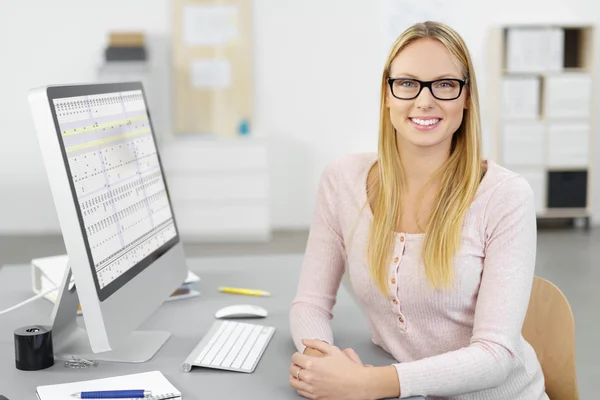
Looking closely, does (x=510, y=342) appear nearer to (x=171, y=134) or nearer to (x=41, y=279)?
(x=41, y=279)

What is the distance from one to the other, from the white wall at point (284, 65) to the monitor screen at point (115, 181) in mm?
4271

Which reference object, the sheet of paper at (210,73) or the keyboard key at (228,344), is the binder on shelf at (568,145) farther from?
the keyboard key at (228,344)

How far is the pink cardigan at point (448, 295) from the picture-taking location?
1382mm

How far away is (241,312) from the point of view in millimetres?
1740

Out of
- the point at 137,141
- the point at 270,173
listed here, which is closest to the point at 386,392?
the point at 137,141

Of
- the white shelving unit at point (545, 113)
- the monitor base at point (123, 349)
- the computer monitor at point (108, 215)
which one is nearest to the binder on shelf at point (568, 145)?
the white shelving unit at point (545, 113)

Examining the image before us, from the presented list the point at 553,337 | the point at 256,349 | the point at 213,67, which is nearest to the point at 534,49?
the point at 213,67

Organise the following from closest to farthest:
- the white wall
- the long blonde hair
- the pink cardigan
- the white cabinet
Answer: the pink cardigan < the long blonde hair < the white cabinet < the white wall

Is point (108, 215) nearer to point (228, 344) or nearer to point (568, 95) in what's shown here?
point (228, 344)

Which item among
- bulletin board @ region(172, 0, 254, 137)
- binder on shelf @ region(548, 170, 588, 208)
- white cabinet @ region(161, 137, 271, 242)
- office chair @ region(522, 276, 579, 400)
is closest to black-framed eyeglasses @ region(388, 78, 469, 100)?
office chair @ region(522, 276, 579, 400)

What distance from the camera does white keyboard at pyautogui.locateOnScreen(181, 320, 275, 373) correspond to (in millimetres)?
1427

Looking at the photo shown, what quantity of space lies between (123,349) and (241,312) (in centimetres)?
31

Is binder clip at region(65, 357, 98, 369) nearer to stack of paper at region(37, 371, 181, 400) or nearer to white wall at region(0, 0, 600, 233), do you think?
stack of paper at region(37, 371, 181, 400)

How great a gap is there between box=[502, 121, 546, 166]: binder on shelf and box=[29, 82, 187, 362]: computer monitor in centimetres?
439
